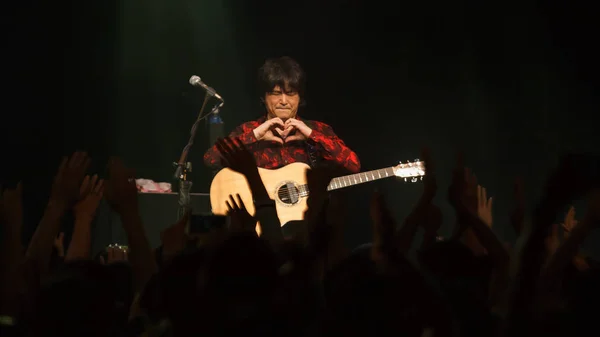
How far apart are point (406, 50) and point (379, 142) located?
0.71m

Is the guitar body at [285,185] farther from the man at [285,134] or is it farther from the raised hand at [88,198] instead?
the raised hand at [88,198]

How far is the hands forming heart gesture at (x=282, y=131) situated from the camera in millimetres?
3678

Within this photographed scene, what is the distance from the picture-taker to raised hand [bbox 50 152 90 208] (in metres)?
1.47

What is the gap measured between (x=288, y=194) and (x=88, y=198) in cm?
180

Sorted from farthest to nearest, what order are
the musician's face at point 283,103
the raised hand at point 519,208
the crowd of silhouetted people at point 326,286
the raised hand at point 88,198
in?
the musician's face at point 283,103 < the raised hand at point 88,198 < the raised hand at point 519,208 < the crowd of silhouetted people at point 326,286

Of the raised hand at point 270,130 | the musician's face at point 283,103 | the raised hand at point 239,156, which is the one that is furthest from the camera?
the musician's face at point 283,103

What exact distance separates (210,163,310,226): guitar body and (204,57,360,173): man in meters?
0.20

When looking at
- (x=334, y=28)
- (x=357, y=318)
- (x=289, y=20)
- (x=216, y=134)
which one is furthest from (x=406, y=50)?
(x=357, y=318)

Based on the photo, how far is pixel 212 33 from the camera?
468 cm

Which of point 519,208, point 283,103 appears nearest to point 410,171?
point 283,103

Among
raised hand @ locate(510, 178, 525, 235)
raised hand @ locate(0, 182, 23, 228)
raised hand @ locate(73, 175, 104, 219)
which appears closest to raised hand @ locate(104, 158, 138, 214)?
raised hand @ locate(0, 182, 23, 228)

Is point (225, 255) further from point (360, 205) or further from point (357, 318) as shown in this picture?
point (360, 205)

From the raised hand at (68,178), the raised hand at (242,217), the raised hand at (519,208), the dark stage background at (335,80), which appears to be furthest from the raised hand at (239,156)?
the dark stage background at (335,80)

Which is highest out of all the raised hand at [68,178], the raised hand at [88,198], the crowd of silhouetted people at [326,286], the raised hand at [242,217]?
the raised hand at [68,178]
